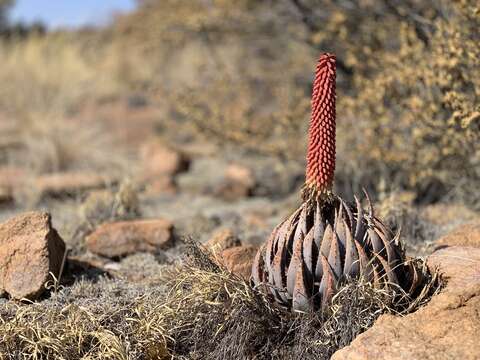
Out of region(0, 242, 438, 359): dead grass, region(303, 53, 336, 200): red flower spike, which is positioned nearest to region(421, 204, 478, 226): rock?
region(0, 242, 438, 359): dead grass

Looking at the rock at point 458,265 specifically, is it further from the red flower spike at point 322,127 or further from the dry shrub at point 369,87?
the dry shrub at point 369,87

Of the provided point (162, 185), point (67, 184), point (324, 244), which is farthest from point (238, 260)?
point (162, 185)

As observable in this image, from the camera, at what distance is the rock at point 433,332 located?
9.20 feet

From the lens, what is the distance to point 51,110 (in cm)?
1062

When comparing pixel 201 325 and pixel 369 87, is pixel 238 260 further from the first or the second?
pixel 369 87

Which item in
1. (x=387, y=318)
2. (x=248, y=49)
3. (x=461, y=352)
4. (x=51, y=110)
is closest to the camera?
(x=461, y=352)

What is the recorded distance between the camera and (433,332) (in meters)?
2.93

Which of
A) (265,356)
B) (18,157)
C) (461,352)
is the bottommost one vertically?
(18,157)

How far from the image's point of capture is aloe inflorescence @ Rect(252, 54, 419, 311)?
312 centimetres

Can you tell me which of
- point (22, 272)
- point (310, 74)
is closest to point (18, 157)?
point (310, 74)

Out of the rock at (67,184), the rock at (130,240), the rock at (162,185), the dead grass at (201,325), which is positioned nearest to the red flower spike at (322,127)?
the dead grass at (201,325)

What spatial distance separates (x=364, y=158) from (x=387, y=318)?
3616 millimetres

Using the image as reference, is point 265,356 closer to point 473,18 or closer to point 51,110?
point 473,18

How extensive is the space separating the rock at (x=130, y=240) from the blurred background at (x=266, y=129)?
278 mm
